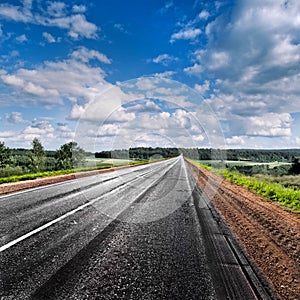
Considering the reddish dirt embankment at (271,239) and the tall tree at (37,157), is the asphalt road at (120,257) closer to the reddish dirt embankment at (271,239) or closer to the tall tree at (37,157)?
the reddish dirt embankment at (271,239)

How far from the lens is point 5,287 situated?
332cm

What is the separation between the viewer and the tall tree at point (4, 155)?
55.6 metres

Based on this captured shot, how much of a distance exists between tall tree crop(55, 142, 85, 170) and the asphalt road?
194 feet

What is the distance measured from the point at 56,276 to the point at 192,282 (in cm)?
190

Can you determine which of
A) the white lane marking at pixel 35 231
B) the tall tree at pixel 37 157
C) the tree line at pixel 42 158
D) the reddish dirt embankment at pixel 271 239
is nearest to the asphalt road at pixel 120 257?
the white lane marking at pixel 35 231

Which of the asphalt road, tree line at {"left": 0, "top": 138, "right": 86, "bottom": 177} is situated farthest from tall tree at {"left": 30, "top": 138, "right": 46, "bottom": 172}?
the asphalt road

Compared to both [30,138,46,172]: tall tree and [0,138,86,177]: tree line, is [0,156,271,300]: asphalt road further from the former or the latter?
[30,138,46,172]: tall tree

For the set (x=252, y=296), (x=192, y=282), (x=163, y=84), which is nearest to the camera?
(x=252, y=296)

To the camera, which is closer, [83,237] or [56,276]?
[56,276]

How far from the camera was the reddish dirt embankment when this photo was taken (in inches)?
154

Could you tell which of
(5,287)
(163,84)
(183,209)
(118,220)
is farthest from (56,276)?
(163,84)

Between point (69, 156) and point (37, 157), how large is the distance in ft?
25.6

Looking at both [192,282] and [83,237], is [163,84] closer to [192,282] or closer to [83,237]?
[83,237]

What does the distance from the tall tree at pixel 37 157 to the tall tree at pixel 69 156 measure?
4022 mm
